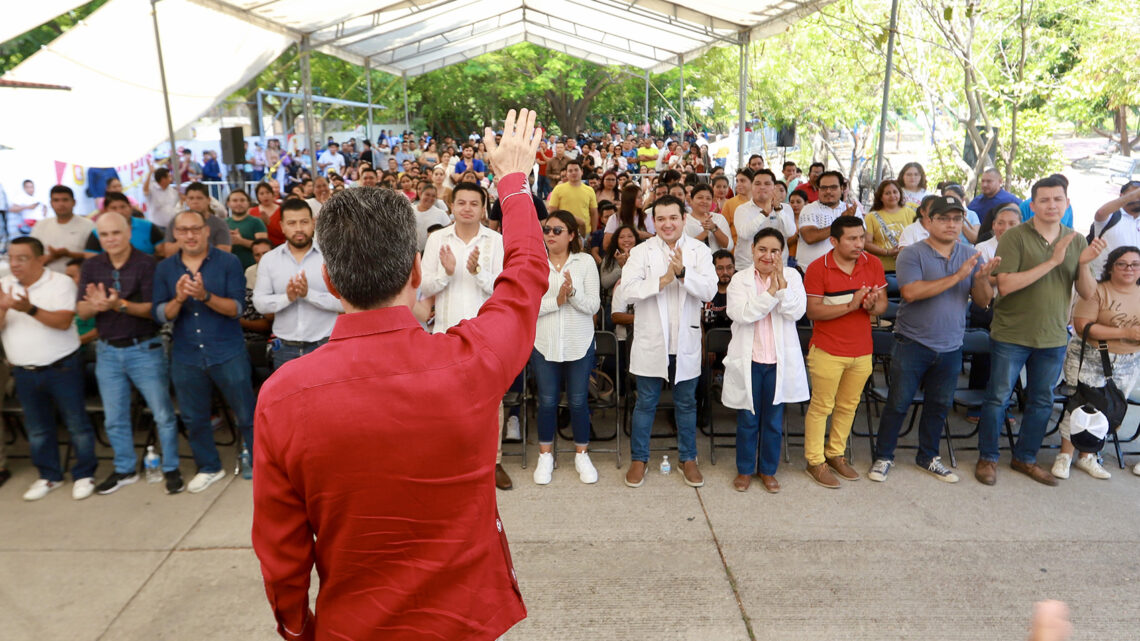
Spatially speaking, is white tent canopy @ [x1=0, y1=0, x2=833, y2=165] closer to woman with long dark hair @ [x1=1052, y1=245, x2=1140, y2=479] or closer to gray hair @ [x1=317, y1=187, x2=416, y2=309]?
woman with long dark hair @ [x1=1052, y1=245, x2=1140, y2=479]

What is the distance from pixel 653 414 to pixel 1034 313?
2426mm

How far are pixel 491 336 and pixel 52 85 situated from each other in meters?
10.1

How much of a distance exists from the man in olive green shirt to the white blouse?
2.56 meters

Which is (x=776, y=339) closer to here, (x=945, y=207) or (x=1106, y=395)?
(x=945, y=207)

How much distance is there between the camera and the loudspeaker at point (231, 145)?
1302 centimetres

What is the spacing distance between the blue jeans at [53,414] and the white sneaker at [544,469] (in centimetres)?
291

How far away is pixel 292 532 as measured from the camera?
4.69 ft

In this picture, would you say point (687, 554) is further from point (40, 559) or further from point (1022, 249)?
point (40, 559)

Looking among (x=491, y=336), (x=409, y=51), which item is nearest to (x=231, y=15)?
(x=491, y=336)

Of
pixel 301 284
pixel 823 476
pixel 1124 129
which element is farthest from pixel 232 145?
pixel 1124 129

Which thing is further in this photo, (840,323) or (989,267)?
(840,323)

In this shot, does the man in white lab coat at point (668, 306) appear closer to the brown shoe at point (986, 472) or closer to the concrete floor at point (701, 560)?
the concrete floor at point (701, 560)

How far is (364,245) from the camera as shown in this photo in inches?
53.7

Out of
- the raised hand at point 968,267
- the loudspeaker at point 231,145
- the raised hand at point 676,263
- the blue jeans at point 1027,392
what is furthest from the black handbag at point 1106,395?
the loudspeaker at point 231,145
